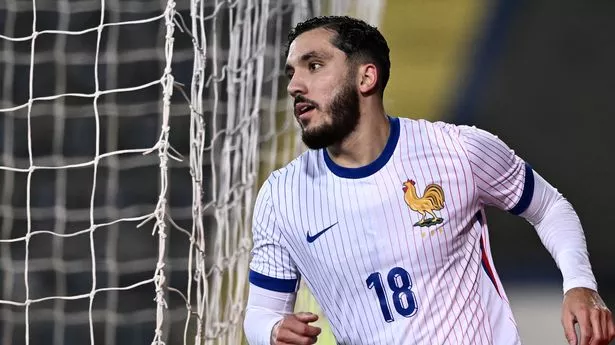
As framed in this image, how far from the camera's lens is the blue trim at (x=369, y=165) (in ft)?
5.39

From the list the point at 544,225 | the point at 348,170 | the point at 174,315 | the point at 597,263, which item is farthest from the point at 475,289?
the point at 174,315

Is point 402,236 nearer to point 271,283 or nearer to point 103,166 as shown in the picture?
point 271,283

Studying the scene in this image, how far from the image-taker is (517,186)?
1.67 meters

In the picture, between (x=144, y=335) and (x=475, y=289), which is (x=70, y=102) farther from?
(x=475, y=289)

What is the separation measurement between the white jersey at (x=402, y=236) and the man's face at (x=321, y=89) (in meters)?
0.08

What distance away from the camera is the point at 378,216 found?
162cm

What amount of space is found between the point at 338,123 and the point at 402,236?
0.20 metres

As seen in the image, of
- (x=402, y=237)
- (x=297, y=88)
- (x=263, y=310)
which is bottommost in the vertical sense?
(x=263, y=310)

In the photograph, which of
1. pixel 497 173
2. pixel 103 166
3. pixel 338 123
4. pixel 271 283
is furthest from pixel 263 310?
pixel 103 166

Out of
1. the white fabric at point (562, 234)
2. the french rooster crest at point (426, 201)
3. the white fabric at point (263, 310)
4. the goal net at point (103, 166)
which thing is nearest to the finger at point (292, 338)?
the white fabric at point (263, 310)

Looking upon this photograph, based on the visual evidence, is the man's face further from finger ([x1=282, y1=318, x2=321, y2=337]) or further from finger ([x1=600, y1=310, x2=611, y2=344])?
finger ([x1=600, y1=310, x2=611, y2=344])

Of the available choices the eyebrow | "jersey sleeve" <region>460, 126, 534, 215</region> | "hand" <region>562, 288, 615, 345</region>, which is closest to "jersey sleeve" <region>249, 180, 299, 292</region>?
the eyebrow

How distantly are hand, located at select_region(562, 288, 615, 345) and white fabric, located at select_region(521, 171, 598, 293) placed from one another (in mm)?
36

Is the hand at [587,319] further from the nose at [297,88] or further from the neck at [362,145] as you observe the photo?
the nose at [297,88]
